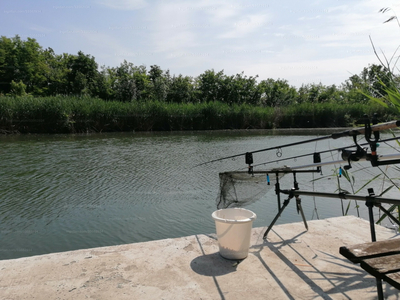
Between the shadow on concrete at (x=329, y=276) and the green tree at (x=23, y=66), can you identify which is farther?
the green tree at (x=23, y=66)

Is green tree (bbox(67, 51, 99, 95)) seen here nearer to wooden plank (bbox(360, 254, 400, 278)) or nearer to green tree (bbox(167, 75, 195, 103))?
green tree (bbox(167, 75, 195, 103))

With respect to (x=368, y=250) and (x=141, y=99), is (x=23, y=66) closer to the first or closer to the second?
(x=141, y=99)

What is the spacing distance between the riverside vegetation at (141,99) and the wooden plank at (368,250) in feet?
66.2

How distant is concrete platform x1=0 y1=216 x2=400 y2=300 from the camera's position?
7.68ft

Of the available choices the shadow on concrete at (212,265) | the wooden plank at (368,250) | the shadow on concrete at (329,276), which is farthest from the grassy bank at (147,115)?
the wooden plank at (368,250)

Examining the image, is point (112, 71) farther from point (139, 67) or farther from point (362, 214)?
point (362, 214)

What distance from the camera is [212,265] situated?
2.76 metres

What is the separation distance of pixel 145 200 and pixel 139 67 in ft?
130

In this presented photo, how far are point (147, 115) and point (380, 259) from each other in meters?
25.6

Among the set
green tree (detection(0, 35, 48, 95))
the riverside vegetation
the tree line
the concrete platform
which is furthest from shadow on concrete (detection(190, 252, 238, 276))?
green tree (detection(0, 35, 48, 95))

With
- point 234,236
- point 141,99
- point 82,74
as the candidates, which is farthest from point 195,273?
point 82,74

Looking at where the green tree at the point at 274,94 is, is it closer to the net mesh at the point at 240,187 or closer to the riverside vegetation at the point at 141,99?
the riverside vegetation at the point at 141,99

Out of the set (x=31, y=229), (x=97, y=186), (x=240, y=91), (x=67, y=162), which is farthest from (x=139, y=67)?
(x=31, y=229)

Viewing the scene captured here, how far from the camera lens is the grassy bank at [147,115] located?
75.4 ft
